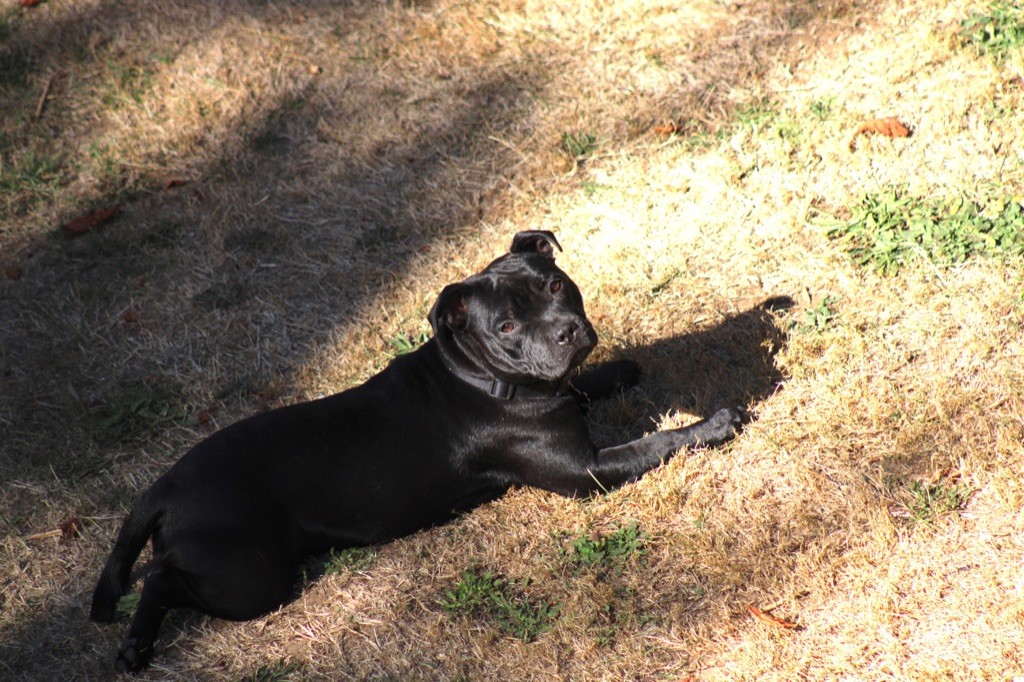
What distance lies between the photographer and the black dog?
4.77m

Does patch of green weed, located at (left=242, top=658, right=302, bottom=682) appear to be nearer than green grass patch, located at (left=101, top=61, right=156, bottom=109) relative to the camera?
Yes

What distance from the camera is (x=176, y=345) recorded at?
6.88 metres

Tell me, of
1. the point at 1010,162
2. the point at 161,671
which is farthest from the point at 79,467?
the point at 1010,162

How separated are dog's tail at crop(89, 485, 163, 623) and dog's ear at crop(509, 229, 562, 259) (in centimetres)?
220

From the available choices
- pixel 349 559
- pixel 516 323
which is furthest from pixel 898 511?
pixel 349 559

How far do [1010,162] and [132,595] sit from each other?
562 centimetres

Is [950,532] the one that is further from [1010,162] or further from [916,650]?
[1010,162]

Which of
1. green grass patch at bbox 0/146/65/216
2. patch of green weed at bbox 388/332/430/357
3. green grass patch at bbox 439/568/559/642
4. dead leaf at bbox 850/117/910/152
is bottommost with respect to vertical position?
green grass patch at bbox 439/568/559/642

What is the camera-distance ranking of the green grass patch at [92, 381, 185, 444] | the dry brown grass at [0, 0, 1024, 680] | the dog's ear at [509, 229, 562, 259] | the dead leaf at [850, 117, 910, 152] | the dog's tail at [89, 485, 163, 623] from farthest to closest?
the dead leaf at [850, 117, 910, 152], the green grass patch at [92, 381, 185, 444], the dog's ear at [509, 229, 562, 259], the dog's tail at [89, 485, 163, 623], the dry brown grass at [0, 0, 1024, 680]

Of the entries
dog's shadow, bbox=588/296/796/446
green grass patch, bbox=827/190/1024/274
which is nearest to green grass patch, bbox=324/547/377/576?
dog's shadow, bbox=588/296/796/446

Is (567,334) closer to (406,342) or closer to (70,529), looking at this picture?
(406,342)

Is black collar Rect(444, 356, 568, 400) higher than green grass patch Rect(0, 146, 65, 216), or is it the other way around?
green grass patch Rect(0, 146, 65, 216)

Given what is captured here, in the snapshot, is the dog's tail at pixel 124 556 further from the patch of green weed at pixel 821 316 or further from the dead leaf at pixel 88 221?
the dead leaf at pixel 88 221

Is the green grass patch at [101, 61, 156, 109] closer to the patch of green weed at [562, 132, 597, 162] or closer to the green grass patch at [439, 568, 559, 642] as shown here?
the patch of green weed at [562, 132, 597, 162]
